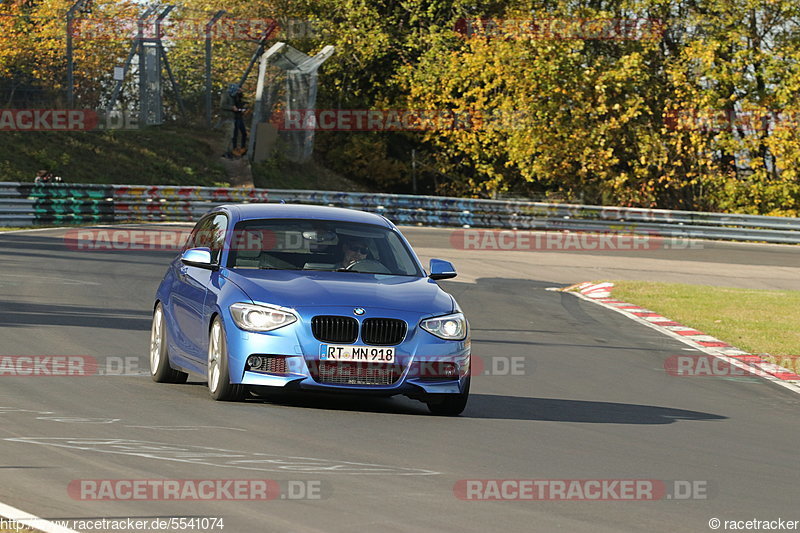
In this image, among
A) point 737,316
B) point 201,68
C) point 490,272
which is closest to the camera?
point 737,316

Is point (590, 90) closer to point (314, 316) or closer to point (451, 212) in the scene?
point (451, 212)

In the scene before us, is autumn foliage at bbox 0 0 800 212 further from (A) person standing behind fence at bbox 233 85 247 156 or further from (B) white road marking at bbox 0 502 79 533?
(B) white road marking at bbox 0 502 79 533

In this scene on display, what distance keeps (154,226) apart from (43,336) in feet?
69.4

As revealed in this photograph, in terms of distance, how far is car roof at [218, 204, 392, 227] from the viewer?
11422mm

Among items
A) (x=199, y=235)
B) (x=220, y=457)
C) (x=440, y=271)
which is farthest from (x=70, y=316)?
(x=220, y=457)

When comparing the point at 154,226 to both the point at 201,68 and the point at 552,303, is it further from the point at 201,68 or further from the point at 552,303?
the point at 552,303

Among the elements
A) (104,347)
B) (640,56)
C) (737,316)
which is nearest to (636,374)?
(104,347)

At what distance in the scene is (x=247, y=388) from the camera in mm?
10016

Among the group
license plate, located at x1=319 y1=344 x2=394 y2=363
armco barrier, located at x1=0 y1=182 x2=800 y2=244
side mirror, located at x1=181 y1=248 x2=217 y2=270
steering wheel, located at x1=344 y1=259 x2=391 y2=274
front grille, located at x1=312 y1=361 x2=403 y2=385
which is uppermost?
side mirror, located at x1=181 y1=248 x2=217 y2=270

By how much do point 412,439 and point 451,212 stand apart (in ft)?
109

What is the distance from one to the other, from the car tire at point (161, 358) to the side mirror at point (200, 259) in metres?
0.97

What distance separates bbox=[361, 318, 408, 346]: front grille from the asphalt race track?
22.7 inches

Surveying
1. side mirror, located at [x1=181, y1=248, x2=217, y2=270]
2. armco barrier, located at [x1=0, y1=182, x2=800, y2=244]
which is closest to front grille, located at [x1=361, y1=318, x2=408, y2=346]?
side mirror, located at [x1=181, y1=248, x2=217, y2=270]

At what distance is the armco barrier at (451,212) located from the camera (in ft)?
121
